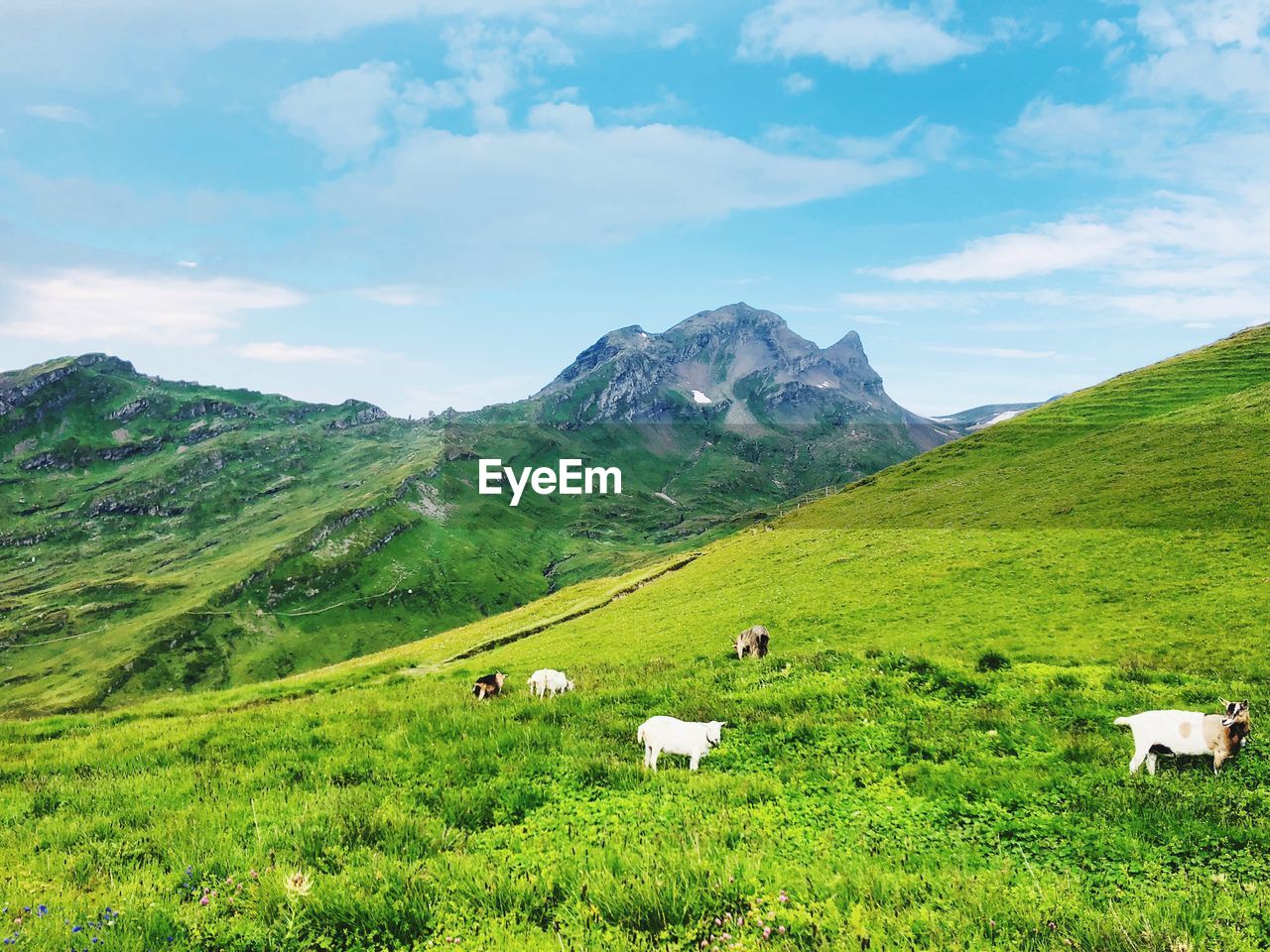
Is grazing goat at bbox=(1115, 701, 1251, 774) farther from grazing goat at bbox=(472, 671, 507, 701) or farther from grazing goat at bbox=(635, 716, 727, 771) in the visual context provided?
grazing goat at bbox=(472, 671, 507, 701)

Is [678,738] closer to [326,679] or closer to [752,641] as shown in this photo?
[752,641]

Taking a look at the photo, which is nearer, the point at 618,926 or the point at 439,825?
the point at 618,926

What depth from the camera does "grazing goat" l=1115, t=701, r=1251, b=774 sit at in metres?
9.03

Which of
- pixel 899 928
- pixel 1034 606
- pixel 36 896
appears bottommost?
pixel 1034 606

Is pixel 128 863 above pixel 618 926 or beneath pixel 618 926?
beneath

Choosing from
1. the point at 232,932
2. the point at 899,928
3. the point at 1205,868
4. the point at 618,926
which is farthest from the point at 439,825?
the point at 1205,868

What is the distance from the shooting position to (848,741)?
10.4m

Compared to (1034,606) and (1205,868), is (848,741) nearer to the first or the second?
(1205,868)

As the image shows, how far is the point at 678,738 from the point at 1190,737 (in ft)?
24.9

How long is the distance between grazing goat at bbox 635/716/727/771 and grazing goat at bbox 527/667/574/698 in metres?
4.60

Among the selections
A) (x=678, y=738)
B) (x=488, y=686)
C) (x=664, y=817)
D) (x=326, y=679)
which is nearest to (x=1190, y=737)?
(x=678, y=738)

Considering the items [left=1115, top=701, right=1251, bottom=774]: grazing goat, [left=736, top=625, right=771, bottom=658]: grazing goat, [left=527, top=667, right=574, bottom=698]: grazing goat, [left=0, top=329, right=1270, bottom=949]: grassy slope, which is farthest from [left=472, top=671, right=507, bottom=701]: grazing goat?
[left=1115, top=701, right=1251, bottom=774]: grazing goat

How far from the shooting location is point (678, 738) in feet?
33.0

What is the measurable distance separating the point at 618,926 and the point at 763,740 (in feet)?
19.3
